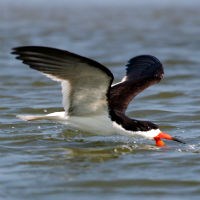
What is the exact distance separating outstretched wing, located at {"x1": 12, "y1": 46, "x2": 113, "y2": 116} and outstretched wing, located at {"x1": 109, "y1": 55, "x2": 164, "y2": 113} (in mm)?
806

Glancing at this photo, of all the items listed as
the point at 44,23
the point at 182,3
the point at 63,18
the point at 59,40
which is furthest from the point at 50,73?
the point at 182,3

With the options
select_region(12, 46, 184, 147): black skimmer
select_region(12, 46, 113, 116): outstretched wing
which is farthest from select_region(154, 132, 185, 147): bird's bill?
select_region(12, 46, 113, 116): outstretched wing

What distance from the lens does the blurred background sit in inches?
278

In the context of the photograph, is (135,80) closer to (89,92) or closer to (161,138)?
(161,138)

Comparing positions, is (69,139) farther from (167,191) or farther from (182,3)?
(182,3)

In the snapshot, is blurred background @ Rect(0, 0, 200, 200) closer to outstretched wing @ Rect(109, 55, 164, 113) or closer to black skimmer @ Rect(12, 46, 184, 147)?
black skimmer @ Rect(12, 46, 184, 147)

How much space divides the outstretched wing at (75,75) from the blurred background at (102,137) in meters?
0.59

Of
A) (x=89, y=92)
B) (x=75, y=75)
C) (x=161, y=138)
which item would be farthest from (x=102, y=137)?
(x=75, y=75)

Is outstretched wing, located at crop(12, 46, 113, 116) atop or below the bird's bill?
atop

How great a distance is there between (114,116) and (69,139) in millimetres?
1004

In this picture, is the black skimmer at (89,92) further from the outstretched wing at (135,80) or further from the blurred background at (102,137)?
the blurred background at (102,137)

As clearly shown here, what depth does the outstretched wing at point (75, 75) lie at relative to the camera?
24.0 ft

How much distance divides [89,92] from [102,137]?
5.08 feet

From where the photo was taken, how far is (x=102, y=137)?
30.8 feet
